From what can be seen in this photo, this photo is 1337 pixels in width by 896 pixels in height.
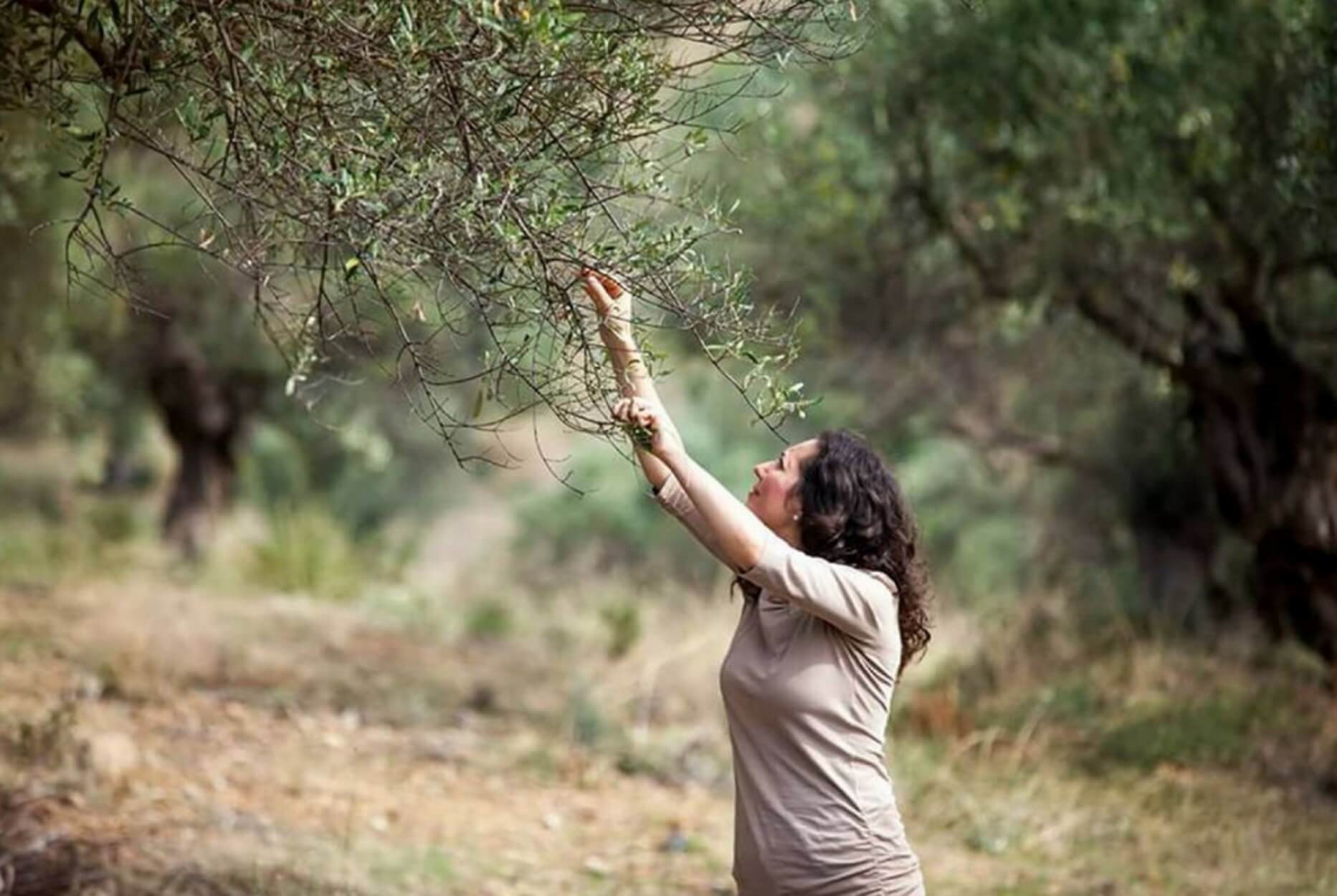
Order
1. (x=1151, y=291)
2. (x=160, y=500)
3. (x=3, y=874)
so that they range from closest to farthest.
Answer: (x=3, y=874)
(x=1151, y=291)
(x=160, y=500)

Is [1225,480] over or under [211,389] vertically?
under

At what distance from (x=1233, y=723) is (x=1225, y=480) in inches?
55.4

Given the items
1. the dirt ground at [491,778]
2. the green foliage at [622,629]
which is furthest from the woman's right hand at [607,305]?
the green foliage at [622,629]

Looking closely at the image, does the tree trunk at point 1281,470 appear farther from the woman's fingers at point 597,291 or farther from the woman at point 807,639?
the woman's fingers at point 597,291

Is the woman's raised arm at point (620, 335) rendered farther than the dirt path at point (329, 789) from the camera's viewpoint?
No

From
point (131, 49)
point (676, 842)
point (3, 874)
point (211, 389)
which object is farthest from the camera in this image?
point (211, 389)

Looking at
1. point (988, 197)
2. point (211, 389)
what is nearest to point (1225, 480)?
point (988, 197)

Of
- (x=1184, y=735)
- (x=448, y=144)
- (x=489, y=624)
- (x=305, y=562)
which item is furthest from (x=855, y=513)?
(x=305, y=562)

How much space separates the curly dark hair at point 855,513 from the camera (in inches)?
162

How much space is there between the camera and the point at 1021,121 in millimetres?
9438

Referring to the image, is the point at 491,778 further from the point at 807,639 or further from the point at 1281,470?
the point at 807,639

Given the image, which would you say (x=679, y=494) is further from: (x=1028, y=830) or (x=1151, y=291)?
(x=1151, y=291)

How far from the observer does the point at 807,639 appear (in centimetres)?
404

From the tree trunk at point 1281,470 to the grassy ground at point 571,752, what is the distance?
1.97ft
